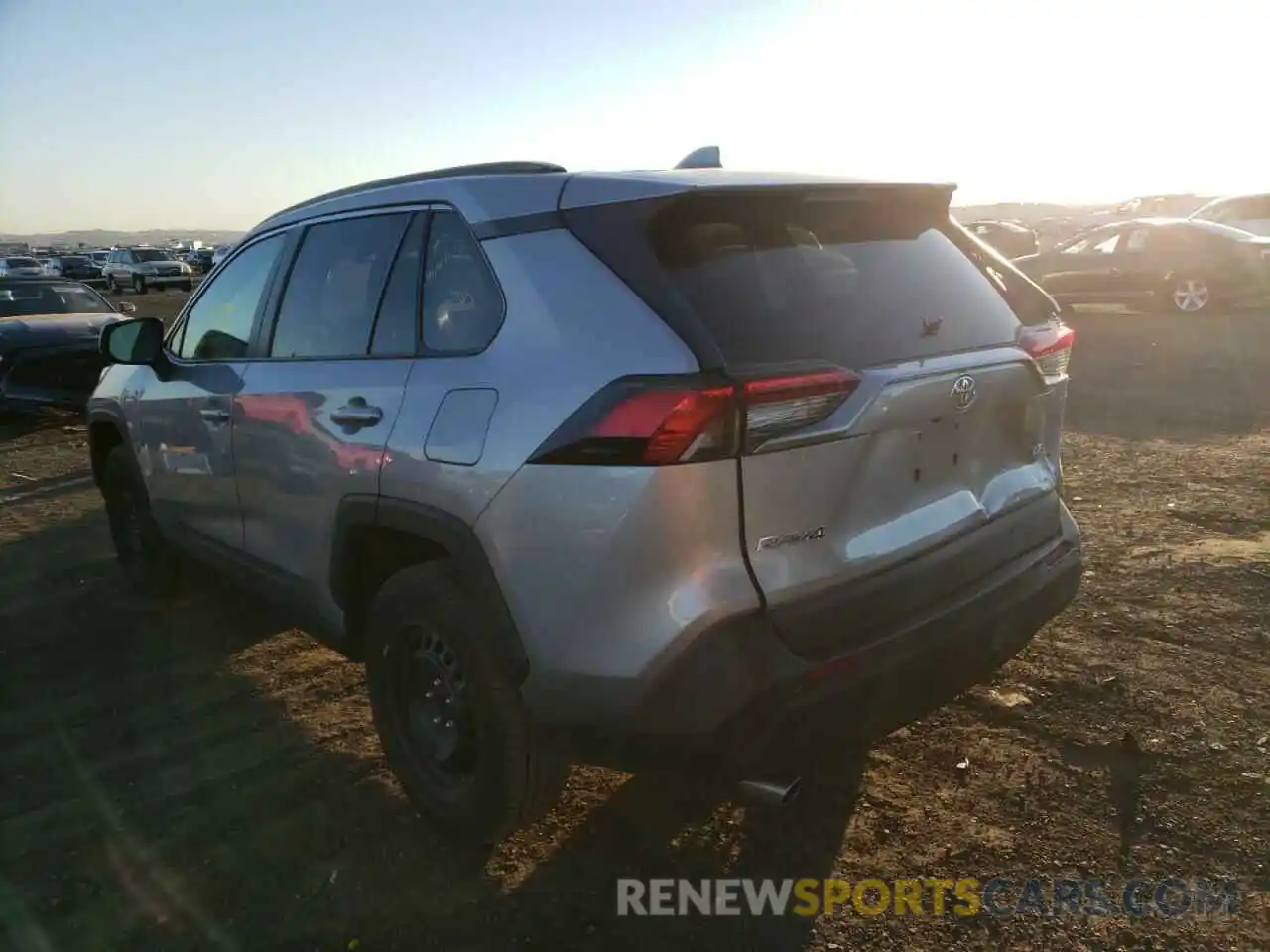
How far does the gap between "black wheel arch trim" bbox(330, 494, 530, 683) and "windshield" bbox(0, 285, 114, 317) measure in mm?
9464

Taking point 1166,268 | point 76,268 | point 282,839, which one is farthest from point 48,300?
point 76,268

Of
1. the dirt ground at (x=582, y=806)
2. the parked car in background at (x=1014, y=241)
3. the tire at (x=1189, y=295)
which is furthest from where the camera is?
the parked car in background at (x=1014, y=241)

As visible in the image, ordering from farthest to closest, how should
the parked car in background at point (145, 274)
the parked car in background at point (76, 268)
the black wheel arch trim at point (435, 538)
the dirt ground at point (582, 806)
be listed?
the parked car in background at point (76, 268), the parked car in background at point (145, 274), the dirt ground at point (582, 806), the black wheel arch trim at point (435, 538)

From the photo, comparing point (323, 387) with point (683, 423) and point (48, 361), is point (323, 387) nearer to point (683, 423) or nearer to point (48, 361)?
point (683, 423)

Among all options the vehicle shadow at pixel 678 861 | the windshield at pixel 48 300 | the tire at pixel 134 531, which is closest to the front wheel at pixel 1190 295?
the vehicle shadow at pixel 678 861

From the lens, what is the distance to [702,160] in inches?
122

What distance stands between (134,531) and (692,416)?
4093mm

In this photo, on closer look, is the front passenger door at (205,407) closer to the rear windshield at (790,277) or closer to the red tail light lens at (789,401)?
the rear windshield at (790,277)

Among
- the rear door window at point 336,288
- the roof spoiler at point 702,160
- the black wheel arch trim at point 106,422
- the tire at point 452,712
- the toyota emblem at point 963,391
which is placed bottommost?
the tire at point 452,712

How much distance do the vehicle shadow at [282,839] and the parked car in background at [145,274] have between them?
3856 cm

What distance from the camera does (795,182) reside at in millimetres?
2432

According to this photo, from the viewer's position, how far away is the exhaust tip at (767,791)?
2.18 m

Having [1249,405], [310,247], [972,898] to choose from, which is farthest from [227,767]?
[1249,405]

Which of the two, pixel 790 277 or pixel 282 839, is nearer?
pixel 790 277
